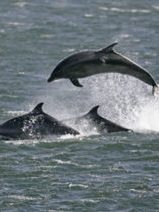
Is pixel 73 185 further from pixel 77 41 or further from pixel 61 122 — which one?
pixel 77 41

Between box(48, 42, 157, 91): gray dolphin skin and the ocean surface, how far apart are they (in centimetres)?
206

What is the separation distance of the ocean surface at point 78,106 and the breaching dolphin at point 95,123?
268 mm

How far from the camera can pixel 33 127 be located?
28859mm

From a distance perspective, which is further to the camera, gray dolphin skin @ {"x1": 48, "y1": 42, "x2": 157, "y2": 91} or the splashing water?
the splashing water

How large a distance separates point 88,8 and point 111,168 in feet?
102

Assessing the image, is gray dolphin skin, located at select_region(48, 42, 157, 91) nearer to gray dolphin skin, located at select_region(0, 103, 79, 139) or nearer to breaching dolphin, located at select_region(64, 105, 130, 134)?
gray dolphin skin, located at select_region(0, 103, 79, 139)

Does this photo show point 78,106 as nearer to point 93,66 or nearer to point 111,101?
point 111,101

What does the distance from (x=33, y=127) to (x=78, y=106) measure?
603cm

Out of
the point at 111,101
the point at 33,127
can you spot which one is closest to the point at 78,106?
the point at 111,101

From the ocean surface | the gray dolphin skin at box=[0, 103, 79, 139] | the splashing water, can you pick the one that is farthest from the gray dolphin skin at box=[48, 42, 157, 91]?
the splashing water

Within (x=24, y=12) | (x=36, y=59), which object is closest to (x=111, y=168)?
(x=36, y=59)

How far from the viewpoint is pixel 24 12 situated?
182 ft

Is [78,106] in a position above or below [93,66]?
below

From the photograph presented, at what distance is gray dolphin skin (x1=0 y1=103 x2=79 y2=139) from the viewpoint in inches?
1129
